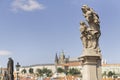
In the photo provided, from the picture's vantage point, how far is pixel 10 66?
1941cm

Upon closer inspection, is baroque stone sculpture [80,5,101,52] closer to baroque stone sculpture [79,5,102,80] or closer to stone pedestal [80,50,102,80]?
baroque stone sculpture [79,5,102,80]

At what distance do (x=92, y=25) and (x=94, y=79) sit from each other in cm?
173

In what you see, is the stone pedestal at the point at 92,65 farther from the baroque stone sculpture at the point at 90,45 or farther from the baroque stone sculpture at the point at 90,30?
the baroque stone sculpture at the point at 90,30

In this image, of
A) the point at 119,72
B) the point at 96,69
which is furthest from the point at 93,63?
the point at 119,72

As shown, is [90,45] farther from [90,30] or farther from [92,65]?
[92,65]

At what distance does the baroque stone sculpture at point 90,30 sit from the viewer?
1019cm

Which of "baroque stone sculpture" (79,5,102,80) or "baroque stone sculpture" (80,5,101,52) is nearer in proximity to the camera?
"baroque stone sculpture" (79,5,102,80)

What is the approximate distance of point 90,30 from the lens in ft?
33.7

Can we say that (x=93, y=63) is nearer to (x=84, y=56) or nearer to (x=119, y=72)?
(x=84, y=56)

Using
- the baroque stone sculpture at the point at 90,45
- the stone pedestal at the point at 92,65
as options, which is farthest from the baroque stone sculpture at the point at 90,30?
the stone pedestal at the point at 92,65

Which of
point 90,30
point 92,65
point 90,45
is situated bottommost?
point 92,65

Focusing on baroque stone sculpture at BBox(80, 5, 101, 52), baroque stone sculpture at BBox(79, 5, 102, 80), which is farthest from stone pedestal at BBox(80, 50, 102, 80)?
baroque stone sculpture at BBox(80, 5, 101, 52)

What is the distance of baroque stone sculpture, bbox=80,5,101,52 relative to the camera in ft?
33.4

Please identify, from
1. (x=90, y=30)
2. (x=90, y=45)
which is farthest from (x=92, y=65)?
(x=90, y=30)
